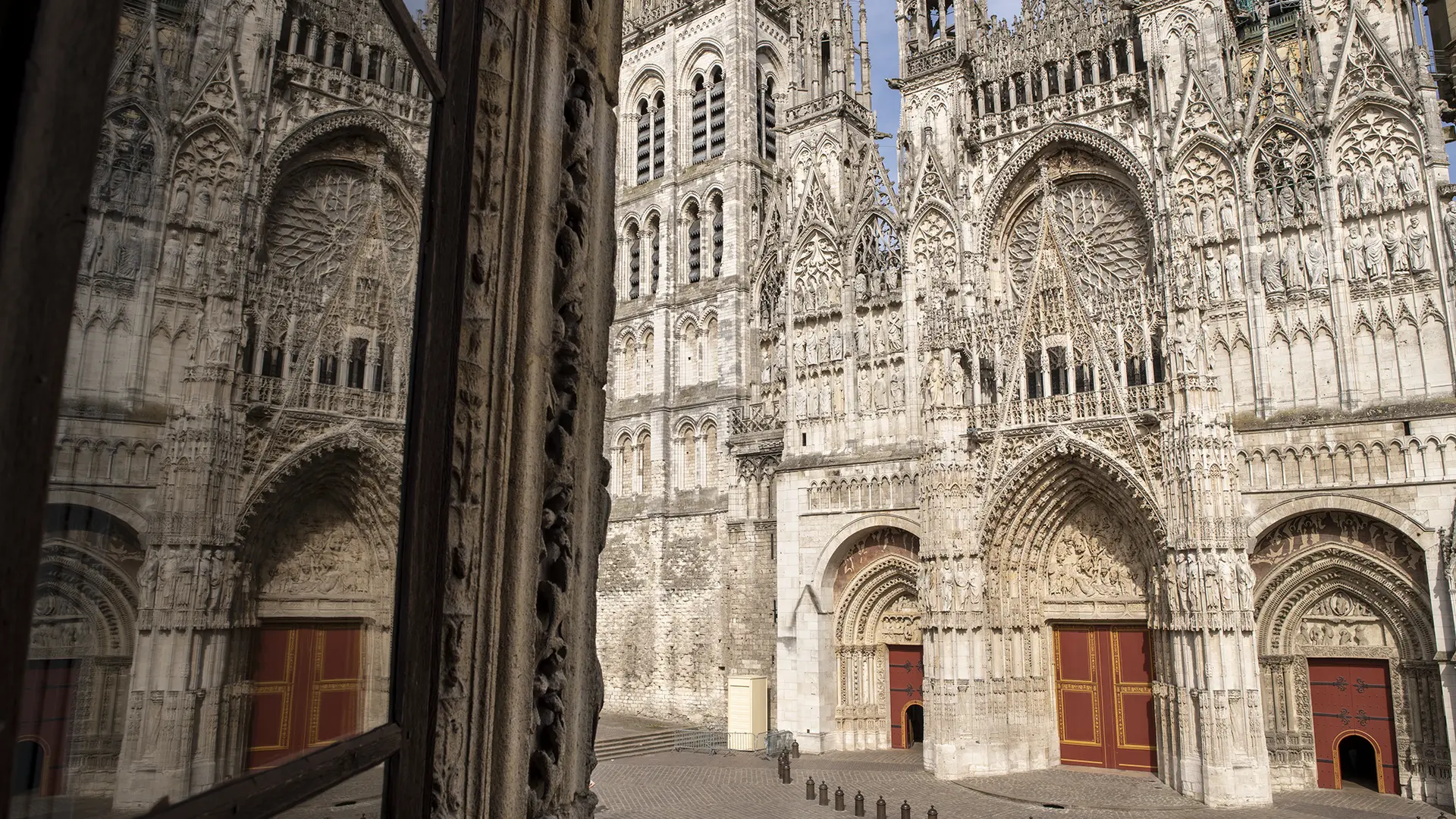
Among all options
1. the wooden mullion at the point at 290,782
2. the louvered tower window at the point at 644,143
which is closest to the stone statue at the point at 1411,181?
the wooden mullion at the point at 290,782

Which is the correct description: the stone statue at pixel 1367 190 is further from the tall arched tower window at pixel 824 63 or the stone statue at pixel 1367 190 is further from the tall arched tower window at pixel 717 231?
the tall arched tower window at pixel 717 231

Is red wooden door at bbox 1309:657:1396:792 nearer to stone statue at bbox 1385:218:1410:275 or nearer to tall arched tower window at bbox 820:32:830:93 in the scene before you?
stone statue at bbox 1385:218:1410:275

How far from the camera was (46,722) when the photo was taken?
31.1 inches

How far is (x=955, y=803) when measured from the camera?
17172 millimetres

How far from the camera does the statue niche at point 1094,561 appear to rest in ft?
65.0

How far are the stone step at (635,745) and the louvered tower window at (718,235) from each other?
13661mm

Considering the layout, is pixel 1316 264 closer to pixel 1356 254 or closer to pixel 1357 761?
pixel 1356 254

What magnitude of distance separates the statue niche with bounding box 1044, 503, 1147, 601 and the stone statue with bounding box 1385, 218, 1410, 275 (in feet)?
22.2

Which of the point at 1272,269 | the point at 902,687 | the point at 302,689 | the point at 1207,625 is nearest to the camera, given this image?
the point at 302,689

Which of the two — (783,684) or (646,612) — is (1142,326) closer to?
(783,684)

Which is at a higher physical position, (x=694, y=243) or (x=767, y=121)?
(x=767, y=121)

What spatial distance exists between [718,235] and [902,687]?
14.9 m

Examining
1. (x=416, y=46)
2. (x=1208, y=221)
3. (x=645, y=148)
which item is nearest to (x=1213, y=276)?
(x=1208, y=221)

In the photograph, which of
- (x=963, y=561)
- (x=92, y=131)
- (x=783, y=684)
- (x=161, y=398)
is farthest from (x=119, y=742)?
(x=783, y=684)
